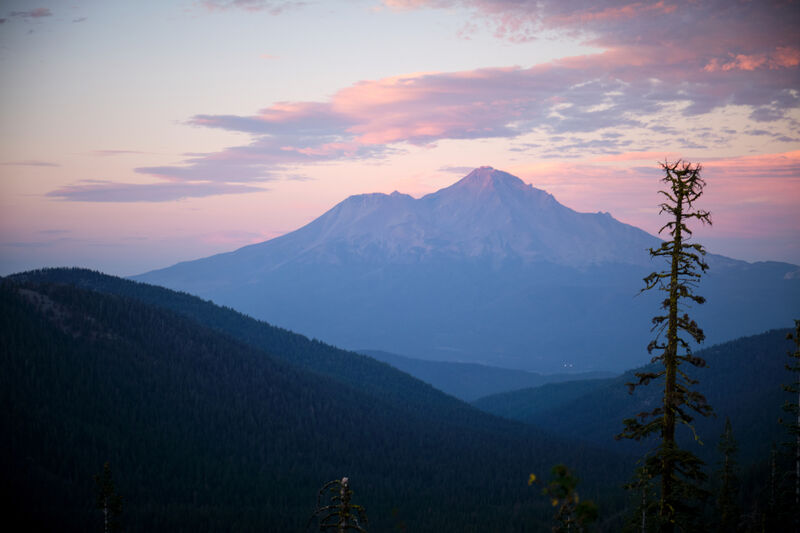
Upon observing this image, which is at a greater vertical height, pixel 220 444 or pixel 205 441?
pixel 205 441

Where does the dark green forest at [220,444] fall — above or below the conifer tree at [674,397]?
below

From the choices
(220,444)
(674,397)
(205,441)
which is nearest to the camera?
(674,397)

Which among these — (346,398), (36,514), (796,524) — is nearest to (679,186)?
(796,524)

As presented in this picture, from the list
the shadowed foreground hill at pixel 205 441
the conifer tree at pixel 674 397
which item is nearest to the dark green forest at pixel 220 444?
the shadowed foreground hill at pixel 205 441

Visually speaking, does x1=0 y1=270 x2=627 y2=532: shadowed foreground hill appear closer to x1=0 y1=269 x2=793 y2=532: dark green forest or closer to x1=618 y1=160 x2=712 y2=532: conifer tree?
x1=0 y1=269 x2=793 y2=532: dark green forest

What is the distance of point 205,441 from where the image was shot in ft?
484

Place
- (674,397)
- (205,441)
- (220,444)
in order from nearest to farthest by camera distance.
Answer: (674,397), (220,444), (205,441)

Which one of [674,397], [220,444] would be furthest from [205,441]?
[674,397]

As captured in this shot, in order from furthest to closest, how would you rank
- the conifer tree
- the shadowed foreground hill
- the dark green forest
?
1. the shadowed foreground hill
2. the dark green forest
3. the conifer tree

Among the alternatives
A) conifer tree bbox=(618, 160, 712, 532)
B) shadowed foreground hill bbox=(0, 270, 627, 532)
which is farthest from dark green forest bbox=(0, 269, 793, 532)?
conifer tree bbox=(618, 160, 712, 532)

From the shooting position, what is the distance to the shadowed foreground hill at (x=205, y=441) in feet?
360

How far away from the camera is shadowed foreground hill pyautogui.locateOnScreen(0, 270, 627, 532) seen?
110m

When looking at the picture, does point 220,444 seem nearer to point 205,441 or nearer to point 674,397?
point 205,441

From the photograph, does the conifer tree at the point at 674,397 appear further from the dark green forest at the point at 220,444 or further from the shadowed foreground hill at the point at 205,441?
the shadowed foreground hill at the point at 205,441
